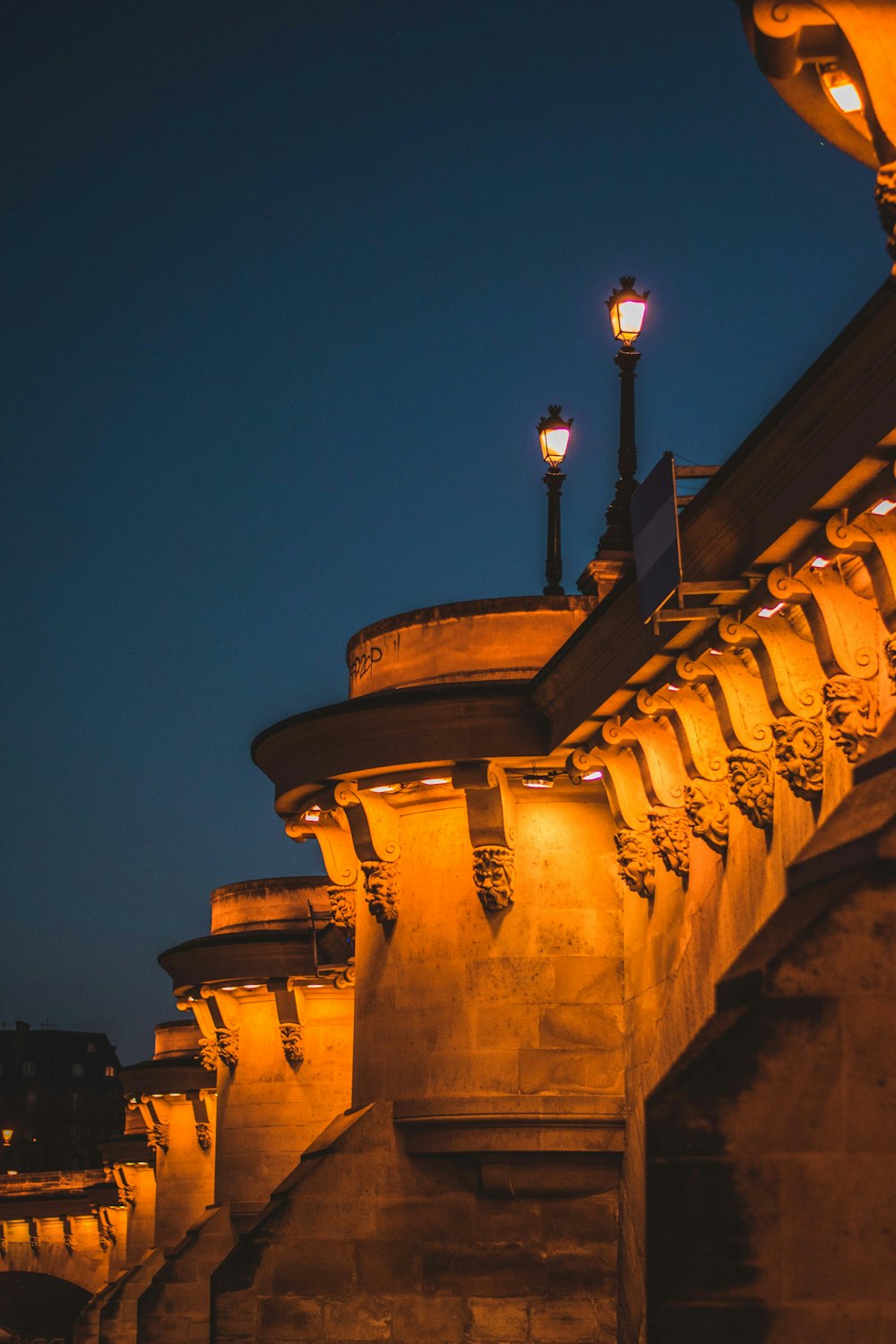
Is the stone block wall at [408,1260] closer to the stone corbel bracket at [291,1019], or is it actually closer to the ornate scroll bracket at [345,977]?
the ornate scroll bracket at [345,977]

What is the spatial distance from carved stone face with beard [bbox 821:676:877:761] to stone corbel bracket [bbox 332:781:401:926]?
26.1 feet

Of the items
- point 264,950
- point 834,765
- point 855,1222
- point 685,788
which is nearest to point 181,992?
point 264,950

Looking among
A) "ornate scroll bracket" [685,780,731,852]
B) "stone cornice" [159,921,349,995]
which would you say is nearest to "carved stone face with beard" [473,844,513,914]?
"ornate scroll bracket" [685,780,731,852]

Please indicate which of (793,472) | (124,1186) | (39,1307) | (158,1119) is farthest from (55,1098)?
(793,472)

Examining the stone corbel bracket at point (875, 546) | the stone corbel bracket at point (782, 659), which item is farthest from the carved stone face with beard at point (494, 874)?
the stone corbel bracket at point (875, 546)

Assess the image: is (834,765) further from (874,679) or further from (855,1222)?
(855,1222)

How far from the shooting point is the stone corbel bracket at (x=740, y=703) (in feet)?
41.8

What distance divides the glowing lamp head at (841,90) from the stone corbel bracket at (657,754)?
268 inches

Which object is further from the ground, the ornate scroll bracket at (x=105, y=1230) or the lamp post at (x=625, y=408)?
the lamp post at (x=625, y=408)

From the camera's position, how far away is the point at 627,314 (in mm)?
16969

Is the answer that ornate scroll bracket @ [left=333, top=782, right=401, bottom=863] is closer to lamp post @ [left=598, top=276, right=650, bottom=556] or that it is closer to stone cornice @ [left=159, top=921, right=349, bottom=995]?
lamp post @ [left=598, top=276, right=650, bottom=556]

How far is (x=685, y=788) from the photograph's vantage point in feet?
47.6

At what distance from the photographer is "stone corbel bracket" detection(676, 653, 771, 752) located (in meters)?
12.7

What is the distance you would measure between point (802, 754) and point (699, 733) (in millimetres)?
2397
